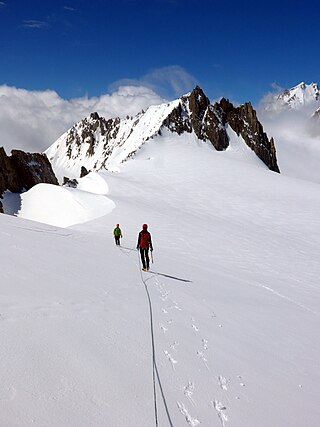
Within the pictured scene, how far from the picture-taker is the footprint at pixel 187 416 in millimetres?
4269

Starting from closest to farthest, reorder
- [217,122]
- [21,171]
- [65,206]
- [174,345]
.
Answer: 1. [174,345]
2. [65,206]
3. [21,171]
4. [217,122]

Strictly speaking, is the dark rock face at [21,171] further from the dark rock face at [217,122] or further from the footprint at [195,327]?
the footprint at [195,327]

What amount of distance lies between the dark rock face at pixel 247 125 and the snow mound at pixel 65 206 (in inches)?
2865

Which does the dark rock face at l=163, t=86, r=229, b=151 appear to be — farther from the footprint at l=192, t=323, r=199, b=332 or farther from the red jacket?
the footprint at l=192, t=323, r=199, b=332

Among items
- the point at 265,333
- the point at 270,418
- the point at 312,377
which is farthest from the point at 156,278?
the point at 270,418

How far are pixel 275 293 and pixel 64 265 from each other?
25.1 ft

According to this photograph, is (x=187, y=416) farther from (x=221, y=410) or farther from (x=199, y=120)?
(x=199, y=120)

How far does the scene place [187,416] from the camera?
4363 millimetres

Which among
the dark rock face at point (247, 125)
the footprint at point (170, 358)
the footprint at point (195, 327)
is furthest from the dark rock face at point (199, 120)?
the footprint at point (170, 358)

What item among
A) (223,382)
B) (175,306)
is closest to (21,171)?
(175,306)

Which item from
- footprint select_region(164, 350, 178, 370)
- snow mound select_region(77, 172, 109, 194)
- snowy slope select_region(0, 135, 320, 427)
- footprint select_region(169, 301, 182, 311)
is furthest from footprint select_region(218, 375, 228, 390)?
snow mound select_region(77, 172, 109, 194)

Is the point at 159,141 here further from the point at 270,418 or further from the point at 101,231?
the point at 270,418

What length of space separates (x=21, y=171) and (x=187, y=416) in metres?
65.6

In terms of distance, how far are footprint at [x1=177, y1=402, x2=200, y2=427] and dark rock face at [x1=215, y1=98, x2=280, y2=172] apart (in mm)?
101787
